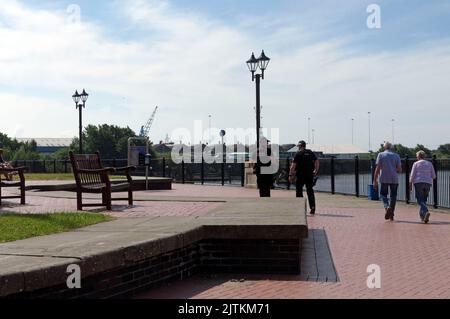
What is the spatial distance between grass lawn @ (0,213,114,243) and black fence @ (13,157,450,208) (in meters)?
11.0

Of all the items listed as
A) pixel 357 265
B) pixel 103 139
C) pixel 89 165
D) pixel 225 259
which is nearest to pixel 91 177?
pixel 89 165

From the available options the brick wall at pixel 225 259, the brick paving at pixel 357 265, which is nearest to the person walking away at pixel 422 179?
the brick paving at pixel 357 265

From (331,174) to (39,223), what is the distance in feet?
52.7

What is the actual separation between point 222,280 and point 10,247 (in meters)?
2.03

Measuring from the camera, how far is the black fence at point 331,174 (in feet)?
56.6

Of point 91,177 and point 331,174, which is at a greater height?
point 91,177

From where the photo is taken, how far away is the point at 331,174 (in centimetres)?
2205

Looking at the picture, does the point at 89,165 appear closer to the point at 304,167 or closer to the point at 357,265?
the point at 304,167

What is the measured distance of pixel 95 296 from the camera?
14.8 feet

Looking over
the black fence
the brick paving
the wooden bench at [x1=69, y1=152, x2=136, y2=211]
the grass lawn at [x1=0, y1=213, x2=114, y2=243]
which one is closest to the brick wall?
the brick paving

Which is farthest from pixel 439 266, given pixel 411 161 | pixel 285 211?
pixel 411 161
